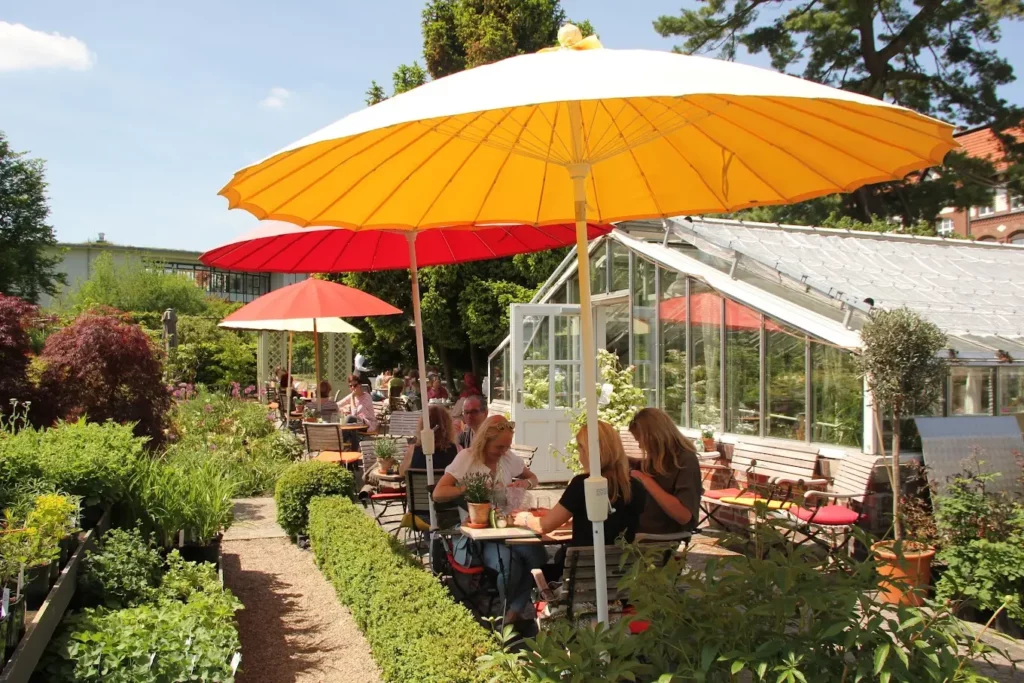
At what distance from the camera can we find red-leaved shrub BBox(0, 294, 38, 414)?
7027 millimetres

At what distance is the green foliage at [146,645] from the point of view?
3518mm

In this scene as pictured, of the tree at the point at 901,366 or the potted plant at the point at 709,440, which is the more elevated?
the tree at the point at 901,366

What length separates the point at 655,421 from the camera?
466cm

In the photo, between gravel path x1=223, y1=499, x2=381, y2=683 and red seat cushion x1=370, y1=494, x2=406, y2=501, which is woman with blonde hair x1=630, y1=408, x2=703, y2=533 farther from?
red seat cushion x1=370, y1=494, x2=406, y2=501

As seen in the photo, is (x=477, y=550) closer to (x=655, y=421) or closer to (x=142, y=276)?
(x=655, y=421)

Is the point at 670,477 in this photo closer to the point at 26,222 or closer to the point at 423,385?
the point at 423,385

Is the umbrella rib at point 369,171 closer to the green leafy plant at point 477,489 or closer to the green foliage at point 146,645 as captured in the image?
the green leafy plant at point 477,489

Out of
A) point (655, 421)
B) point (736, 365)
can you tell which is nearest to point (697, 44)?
point (736, 365)

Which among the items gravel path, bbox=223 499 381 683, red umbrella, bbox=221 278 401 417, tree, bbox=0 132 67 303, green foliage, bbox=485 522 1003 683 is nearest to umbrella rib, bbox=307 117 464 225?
green foliage, bbox=485 522 1003 683

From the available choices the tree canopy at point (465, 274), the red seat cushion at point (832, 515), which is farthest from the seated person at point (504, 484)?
the tree canopy at point (465, 274)

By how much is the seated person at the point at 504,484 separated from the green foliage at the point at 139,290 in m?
34.5

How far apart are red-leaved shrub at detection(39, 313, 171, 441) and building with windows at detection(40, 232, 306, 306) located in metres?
43.5

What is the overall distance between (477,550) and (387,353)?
1774 centimetres

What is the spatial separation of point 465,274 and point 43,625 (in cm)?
1598
